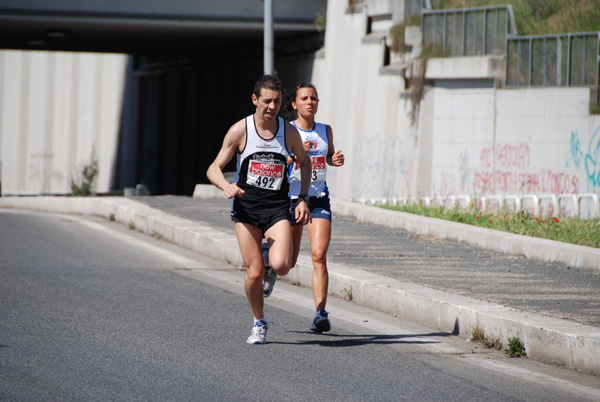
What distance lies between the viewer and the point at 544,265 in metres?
10.1

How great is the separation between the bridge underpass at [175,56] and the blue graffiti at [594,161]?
1243cm

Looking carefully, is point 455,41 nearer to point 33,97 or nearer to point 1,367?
point 1,367

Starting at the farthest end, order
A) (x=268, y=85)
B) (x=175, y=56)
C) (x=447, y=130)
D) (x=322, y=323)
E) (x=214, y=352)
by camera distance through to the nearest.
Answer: (x=175, y=56) → (x=447, y=130) → (x=322, y=323) → (x=268, y=85) → (x=214, y=352)

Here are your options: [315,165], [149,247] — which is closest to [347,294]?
[315,165]

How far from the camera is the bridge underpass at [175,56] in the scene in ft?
88.2

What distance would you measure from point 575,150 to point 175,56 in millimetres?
27920

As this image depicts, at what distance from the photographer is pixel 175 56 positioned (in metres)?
42.6

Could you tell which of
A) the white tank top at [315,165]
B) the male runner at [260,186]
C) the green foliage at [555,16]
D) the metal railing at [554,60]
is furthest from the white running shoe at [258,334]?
the green foliage at [555,16]

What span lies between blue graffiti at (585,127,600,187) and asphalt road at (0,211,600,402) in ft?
30.3

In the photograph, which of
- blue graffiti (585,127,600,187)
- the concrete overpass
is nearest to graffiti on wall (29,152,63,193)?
the concrete overpass

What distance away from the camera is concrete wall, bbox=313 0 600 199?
1816 cm

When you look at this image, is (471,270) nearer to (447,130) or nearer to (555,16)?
(447,130)

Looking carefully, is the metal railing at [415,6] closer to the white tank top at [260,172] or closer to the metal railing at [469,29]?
the metal railing at [469,29]

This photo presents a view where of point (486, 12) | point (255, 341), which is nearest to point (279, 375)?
point (255, 341)
